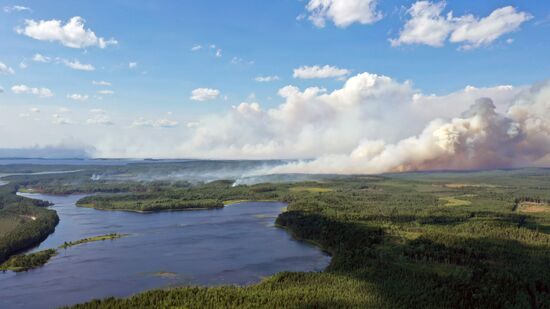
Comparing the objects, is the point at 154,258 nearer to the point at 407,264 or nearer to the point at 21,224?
the point at 407,264

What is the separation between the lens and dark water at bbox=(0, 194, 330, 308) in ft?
211

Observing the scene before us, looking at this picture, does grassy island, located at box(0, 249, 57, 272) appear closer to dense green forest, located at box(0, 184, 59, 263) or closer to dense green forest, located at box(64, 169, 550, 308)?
dense green forest, located at box(0, 184, 59, 263)

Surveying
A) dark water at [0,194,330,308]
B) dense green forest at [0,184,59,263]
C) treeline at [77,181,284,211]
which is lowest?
dark water at [0,194,330,308]

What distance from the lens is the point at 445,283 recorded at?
6022 centimetres

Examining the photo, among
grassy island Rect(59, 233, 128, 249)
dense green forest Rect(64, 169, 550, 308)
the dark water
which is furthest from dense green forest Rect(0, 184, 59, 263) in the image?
dense green forest Rect(64, 169, 550, 308)

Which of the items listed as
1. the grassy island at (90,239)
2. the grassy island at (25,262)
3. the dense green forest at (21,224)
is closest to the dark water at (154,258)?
the grassy island at (25,262)

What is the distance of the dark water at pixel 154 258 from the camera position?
64.4 metres

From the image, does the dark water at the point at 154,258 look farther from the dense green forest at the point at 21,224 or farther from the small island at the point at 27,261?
the dense green forest at the point at 21,224

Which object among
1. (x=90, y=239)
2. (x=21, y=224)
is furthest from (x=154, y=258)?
(x=21, y=224)

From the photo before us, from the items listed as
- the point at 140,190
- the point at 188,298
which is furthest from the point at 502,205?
the point at 140,190

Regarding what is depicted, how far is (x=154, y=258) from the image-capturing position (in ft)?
268

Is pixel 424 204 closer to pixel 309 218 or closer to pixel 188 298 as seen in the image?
pixel 309 218

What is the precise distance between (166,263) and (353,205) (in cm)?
7422

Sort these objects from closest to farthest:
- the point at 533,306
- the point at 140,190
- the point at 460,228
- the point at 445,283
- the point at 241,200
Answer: the point at 533,306, the point at 445,283, the point at 460,228, the point at 241,200, the point at 140,190
